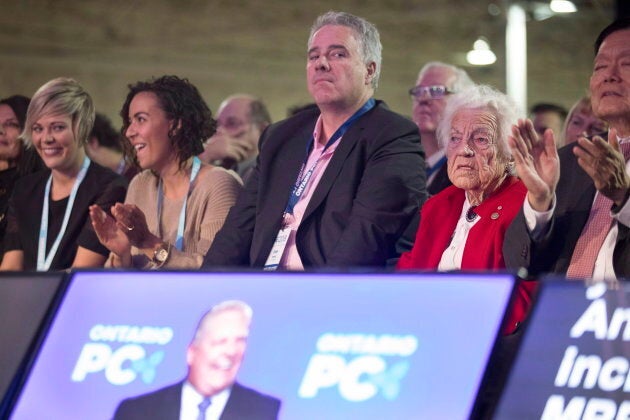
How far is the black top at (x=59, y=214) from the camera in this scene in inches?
155

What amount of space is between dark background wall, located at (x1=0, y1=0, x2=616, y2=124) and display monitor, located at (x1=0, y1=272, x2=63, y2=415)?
370 inches

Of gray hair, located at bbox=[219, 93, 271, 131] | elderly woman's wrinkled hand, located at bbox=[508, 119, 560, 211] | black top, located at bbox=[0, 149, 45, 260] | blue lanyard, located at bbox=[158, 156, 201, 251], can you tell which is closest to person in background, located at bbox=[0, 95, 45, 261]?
black top, located at bbox=[0, 149, 45, 260]

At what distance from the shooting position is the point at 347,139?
3242mm

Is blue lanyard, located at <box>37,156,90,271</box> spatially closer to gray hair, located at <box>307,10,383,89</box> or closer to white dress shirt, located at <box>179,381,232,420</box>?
gray hair, located at <box>307,10,383,89</box>

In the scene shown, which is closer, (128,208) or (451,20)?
(128,208)

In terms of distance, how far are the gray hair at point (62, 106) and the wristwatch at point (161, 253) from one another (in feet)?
3.05

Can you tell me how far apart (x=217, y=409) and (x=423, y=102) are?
3.14m

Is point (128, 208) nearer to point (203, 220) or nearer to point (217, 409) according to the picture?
point (203, 220)

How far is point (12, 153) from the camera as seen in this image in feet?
15.2

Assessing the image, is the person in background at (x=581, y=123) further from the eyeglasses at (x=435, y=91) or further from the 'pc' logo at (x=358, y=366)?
the 'pc' logo at (x=358, y=366)

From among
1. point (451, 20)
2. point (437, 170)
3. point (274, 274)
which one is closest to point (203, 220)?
point (437, 170)

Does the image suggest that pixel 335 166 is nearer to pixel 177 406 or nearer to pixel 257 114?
pixel 177 406

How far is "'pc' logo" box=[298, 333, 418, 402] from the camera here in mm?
1622

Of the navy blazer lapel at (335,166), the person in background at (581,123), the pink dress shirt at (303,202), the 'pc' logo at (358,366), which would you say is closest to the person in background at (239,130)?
the person in background at (581,123)
